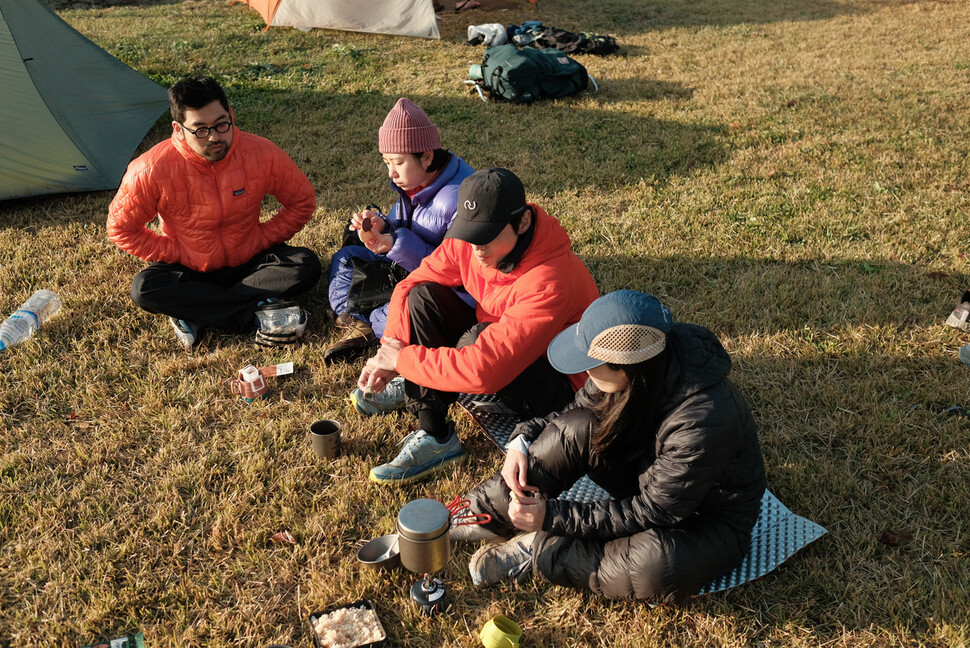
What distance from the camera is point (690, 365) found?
267 cm

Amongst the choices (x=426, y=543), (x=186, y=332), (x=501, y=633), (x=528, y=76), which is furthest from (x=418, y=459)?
(x=528, y=76)

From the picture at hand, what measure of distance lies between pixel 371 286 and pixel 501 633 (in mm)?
2540

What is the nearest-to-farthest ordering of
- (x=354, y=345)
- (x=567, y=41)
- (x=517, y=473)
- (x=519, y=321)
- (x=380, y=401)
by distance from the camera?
(x=517, y=473) → (x=519, y=321) → (x=380, y=401) → (x=354, y=345) → (x=567, y=41)

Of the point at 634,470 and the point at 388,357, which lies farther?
the point at 388,357

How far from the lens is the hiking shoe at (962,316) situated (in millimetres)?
4730

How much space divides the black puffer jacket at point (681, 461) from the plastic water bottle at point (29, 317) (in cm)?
366

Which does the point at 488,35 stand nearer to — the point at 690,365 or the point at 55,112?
the point at 55,112

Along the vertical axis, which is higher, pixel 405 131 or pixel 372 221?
pixel 405 131

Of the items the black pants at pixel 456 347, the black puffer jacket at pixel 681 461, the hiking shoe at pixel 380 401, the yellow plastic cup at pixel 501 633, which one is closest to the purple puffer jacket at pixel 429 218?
the black pants at pixel 456 347

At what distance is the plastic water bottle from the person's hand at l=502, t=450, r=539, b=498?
3.56 meters

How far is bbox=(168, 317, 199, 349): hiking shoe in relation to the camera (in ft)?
15.7

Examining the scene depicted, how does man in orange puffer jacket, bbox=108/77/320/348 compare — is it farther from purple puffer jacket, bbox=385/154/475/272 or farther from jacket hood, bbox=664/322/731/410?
jacket hood, bbox=664/322/731/410

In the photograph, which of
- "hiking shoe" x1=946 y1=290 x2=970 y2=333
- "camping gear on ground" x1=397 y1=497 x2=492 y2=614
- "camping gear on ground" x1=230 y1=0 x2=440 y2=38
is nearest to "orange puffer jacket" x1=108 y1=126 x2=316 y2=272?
"camping gear on ground" x1=397 y1=497 x2=492 y2=614

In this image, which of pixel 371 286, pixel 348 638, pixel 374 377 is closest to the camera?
pixel 348 638
